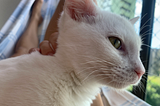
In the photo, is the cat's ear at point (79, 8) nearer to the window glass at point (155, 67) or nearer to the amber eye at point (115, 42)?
the amber eye at point (115, 42)

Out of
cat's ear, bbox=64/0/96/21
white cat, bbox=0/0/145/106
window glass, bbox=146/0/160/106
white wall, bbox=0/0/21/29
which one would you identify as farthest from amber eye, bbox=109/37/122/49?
white wall, bbox=0/0/21/29

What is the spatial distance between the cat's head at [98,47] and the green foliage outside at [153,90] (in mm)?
642

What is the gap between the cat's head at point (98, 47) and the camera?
0.39m

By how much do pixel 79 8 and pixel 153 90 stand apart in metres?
0.87

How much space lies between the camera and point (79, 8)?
0.47m

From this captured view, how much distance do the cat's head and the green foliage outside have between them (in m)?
0.64

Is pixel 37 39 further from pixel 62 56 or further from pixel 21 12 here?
pixel 62 56

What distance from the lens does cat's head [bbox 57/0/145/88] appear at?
1.28ft

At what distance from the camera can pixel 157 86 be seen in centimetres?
94

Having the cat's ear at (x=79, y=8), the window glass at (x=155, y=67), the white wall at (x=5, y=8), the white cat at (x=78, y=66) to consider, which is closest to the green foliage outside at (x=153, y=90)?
the window glass at (x=155, y=67)

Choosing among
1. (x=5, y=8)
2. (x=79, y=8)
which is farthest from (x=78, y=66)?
(x=5, y=8)

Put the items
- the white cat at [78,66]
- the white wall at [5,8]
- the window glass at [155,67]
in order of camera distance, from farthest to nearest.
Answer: the white wall at [5,8], the window glass at [155,67], the white cat at [78,66]

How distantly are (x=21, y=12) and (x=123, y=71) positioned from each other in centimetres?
92

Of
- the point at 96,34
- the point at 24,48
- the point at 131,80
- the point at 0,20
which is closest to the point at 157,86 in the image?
the point at 131,80
